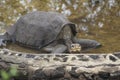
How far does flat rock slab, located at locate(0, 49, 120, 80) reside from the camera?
217cm

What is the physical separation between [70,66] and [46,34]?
0.60m

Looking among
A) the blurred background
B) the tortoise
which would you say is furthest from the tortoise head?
the blurred background

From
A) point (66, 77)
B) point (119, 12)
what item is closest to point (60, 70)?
point (66, 77)

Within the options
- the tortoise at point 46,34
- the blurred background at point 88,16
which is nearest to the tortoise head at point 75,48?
the tortoise at point 46,34

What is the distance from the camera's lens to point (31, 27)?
284 cm

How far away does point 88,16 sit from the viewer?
133 inches

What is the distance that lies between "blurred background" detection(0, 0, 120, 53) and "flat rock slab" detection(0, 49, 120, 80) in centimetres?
23

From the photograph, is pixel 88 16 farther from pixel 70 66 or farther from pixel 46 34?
pixel 70 66

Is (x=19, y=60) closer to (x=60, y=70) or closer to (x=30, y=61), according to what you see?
(x=30, y=61)

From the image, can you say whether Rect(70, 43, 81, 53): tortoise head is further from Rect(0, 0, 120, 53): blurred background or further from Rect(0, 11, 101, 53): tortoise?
Rect(0, 0, 120, 53): blurred background

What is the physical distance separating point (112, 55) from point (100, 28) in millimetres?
771

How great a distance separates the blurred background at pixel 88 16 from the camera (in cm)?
273

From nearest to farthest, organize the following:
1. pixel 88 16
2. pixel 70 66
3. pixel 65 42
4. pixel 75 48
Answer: pixel 70 66 → pixel 75 48 → pixel 65 42 → pixel 88 16

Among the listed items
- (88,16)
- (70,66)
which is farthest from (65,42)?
(88,16)
